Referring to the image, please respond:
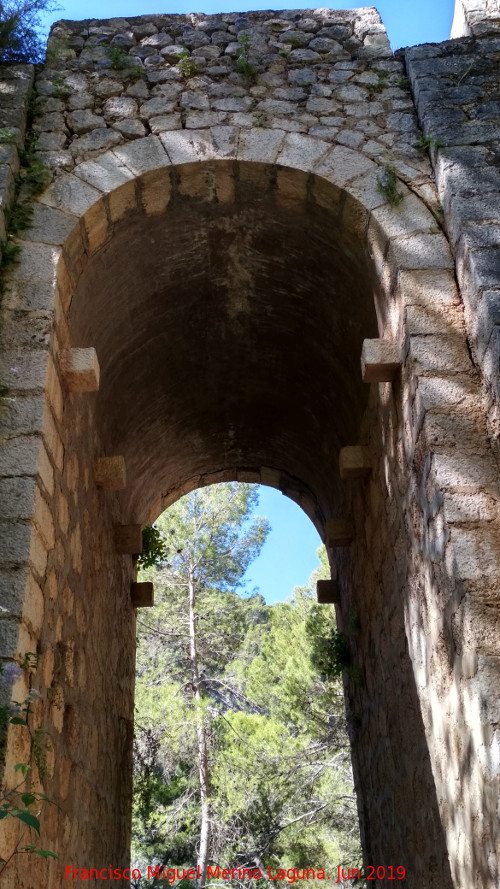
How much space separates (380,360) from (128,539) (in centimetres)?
248

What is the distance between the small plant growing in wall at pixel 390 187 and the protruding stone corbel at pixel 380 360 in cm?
79

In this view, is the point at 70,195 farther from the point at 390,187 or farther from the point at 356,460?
the point at 356,460

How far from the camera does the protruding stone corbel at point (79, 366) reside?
3.46 metres

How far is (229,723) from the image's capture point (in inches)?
443

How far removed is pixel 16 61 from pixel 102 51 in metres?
0.50

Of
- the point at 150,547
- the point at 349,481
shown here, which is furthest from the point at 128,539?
the point at 349,481

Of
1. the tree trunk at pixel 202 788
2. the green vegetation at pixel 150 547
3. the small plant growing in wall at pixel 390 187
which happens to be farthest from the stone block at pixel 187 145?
the tree trunk at pixel 202 788

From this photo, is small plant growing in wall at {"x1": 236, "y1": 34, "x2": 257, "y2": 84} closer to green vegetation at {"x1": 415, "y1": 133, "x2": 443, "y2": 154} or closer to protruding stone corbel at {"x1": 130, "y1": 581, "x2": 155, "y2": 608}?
green vegetation at {"x1": 415, "y1": 133, "x2": 443, "y2": 154}

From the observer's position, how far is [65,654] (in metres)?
3.46

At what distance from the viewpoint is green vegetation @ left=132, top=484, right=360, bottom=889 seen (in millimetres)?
11117

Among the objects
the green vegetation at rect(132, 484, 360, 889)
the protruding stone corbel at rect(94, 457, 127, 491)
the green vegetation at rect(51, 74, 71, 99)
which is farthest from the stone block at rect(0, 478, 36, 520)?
the green vegetation at rect(132, 484, 360, 889)

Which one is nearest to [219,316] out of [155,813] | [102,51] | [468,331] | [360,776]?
[102,51]

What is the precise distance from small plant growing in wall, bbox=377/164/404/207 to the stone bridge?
1 cm

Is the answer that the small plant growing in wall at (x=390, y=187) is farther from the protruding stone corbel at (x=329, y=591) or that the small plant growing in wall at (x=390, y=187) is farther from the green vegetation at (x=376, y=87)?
the protruding stone corbel at (x=329, y=591)
